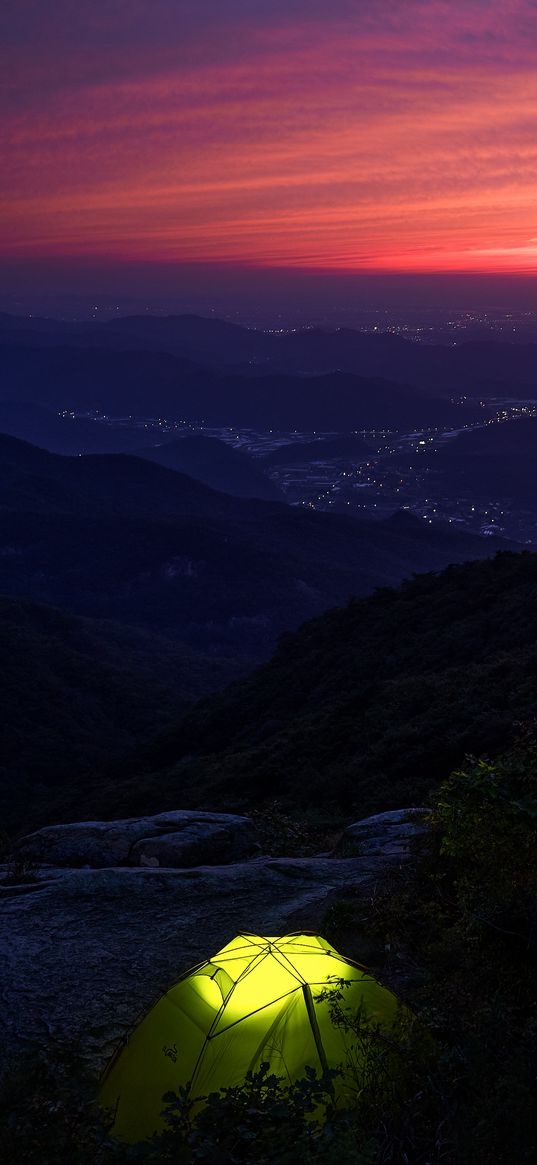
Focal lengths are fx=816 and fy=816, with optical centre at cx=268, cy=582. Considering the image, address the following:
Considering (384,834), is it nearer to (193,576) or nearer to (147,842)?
(147,842)

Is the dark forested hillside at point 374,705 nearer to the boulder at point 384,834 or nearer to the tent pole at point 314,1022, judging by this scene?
the boulder at point 384,834

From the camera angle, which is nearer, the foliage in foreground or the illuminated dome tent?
the foliage in foreground

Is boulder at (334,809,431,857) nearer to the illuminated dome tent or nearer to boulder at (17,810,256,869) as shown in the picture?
boulder at (17,810,256,869)

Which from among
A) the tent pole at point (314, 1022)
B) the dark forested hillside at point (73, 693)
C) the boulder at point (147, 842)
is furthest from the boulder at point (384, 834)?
the dark forested hillside at point (73, 693)

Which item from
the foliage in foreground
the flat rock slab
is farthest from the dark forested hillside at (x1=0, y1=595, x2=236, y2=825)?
the foliage in foreground

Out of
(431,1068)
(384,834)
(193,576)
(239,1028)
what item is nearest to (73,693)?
(384,834)

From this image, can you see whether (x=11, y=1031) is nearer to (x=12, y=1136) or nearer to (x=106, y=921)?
(x=12, y=1136)
